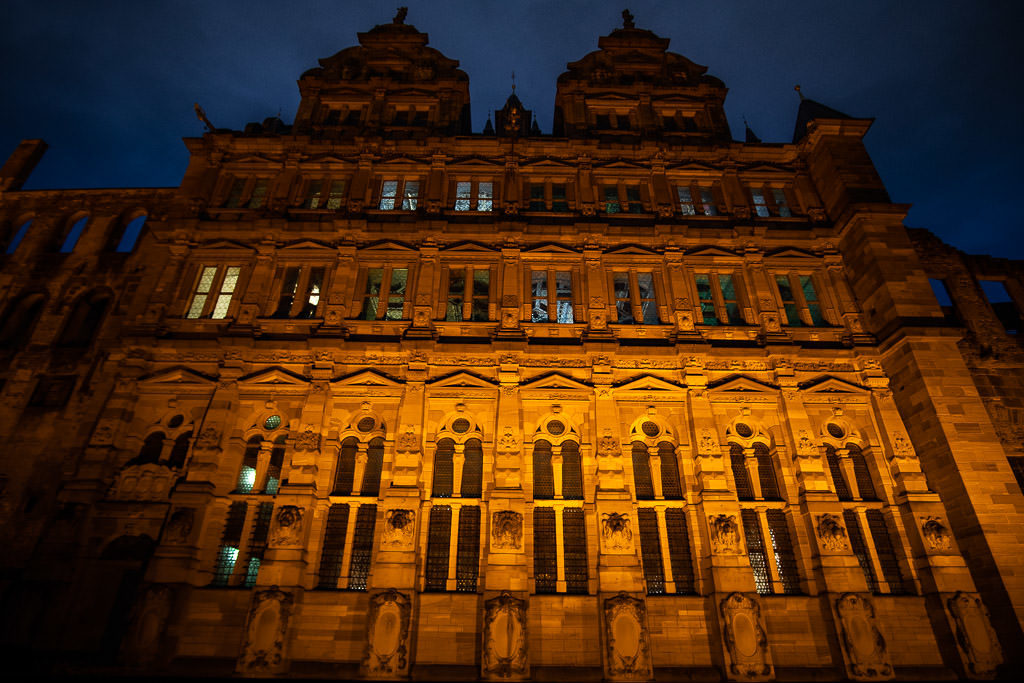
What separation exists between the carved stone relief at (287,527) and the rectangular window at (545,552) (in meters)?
6.57

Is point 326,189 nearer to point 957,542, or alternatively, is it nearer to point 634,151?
point 634,151

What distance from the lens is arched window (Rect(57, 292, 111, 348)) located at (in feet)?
72.4

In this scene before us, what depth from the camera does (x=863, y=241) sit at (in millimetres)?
20391

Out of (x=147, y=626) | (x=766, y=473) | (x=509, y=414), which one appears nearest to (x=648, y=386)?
(x=766, y=473)

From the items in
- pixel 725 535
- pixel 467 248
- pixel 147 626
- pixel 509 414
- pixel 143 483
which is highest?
pixel 467 248

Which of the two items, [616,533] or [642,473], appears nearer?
[616,533]

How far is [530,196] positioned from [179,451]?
1556cm

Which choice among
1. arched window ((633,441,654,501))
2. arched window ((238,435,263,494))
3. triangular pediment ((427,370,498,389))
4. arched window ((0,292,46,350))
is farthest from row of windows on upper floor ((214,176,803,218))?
arched window ((633,441,654,501))

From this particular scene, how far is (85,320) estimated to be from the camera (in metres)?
22.7

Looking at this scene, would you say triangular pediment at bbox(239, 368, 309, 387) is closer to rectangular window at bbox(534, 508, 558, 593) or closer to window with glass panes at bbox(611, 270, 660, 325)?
rectangular window at bbox(534, 508, 558, 593)

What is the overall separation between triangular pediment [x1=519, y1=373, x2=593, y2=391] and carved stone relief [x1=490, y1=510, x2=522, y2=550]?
13.7 feet

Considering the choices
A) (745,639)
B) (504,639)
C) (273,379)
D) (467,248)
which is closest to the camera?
(504,639)

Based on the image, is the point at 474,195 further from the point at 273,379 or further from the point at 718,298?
the point at 273,379

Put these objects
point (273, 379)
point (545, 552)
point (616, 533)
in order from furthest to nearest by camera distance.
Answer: point (273, 379) < point (545, 552) < point (616, 533)
